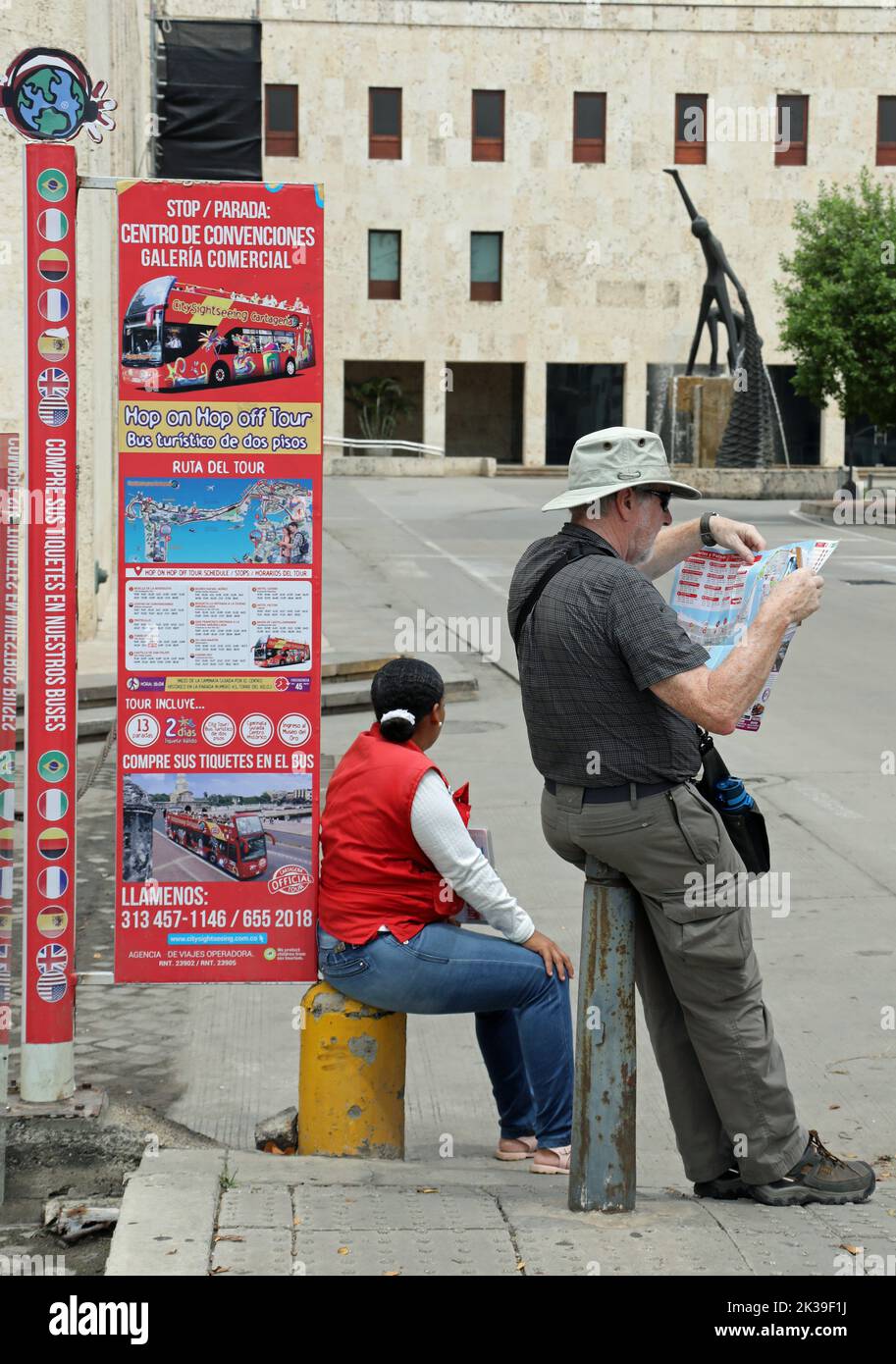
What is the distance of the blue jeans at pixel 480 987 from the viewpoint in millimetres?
4602

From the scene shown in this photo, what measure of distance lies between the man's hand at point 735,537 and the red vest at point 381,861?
977 mm

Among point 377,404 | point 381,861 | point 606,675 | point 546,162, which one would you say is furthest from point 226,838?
point 546,162

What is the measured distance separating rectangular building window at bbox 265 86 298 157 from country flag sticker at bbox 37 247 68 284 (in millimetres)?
48082

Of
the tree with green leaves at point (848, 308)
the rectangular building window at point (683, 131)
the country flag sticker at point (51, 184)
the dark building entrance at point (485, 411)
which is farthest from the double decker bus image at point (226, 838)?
the dark building entrance at point (485, 411)

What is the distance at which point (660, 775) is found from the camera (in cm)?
404

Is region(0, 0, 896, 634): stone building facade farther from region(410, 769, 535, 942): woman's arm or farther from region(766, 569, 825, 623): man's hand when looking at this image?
region(766, 569, 825, 623): man's hand

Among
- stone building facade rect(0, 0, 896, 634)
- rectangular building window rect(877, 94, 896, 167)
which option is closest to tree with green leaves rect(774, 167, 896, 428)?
stone building facade rect(0, 0, 896, 634)

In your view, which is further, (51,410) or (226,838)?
(226,838)

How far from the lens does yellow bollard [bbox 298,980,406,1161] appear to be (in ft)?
15.3

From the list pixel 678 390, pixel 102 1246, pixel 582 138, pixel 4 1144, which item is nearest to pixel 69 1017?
pixel 4 1144

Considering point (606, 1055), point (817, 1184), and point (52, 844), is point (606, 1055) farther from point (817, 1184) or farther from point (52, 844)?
point (52, 844)

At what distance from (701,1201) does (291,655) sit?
5.87ft

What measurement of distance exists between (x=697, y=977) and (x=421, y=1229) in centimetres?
89

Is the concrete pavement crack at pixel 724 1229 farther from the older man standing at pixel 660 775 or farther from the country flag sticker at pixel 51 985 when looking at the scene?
the country flag sticker at pixel 51 985
